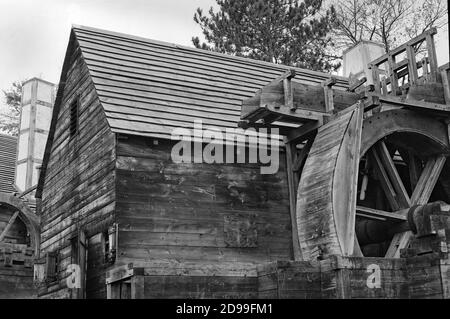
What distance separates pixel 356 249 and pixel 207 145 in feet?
12.1

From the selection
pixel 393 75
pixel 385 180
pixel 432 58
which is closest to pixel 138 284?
pixel 385 180

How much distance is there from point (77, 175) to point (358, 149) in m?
6.11

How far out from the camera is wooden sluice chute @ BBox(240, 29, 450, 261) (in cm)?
870

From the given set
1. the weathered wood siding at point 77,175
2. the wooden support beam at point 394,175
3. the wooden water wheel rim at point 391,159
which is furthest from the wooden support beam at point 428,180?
the weathered wood siding at point 77,175

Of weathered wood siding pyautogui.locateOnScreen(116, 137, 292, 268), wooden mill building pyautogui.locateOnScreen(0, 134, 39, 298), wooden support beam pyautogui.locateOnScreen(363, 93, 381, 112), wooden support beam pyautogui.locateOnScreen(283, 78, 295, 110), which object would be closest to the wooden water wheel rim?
wooden support beam pyautogui.locateOnScreen(363, 93, 381, 112)

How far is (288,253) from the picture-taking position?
38.1 ft

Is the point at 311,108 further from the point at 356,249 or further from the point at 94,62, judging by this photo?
the point at 94,62

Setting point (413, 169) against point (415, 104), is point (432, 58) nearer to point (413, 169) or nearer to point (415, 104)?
point (415, 104)

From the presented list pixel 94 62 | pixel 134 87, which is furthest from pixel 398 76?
pixel 94 62

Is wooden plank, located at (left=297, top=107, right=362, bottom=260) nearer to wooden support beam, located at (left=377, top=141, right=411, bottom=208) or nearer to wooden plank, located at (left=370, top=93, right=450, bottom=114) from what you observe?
wooden plank, located at (left=370, top=93, right=450, bottom=114)

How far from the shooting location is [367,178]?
11.4 m

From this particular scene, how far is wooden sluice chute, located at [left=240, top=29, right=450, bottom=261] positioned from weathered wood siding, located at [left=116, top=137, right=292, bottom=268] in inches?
18.2
